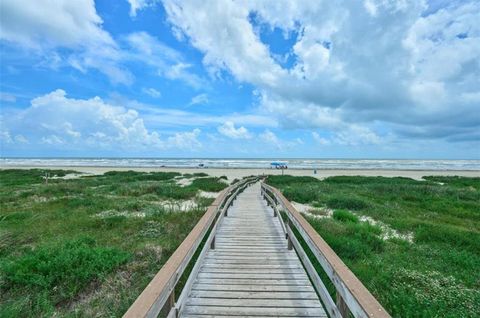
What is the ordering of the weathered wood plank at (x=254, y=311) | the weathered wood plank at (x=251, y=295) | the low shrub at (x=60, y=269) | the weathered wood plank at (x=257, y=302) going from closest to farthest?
the weathered wood plank at (x=254, y=311), the weathered wood plank at (x=257, y=302), the weathered wood plank at (x=251, y=295), the low shrub at (x=60, y=269)

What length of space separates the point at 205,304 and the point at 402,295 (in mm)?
3117

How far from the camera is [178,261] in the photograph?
9.95 feet

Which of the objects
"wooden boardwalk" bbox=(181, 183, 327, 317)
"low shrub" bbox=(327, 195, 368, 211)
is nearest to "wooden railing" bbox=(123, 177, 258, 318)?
"wooden boardwalk" bbox=(181, 183, 327, 317)

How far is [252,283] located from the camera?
4.30 m

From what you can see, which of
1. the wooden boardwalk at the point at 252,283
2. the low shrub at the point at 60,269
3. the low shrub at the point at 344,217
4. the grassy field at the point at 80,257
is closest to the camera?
the wooden boardwalk at the point at 252,283

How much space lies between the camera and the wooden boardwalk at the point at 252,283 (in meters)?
3.53

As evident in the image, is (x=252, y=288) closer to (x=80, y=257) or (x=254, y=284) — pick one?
(x=254, y=284)

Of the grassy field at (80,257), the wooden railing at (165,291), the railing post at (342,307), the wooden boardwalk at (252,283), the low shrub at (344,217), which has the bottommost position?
the grassy field at (80,257)

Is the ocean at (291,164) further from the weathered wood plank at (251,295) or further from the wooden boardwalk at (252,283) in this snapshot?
the weathered wood plank at (251,295)

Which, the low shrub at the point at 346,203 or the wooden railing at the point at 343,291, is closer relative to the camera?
the wooden railing at the point at 343,291

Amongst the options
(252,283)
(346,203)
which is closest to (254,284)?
(252,283)

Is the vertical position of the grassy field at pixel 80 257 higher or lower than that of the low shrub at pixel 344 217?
lower

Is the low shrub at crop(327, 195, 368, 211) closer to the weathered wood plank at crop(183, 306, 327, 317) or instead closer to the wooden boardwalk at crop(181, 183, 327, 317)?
the wooden boardwalk at crop(181, 183, 327, 317)

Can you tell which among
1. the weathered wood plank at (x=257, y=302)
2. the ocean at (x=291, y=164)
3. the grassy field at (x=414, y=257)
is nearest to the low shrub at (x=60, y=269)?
the weathered wood plank at (x=257, y=302)
